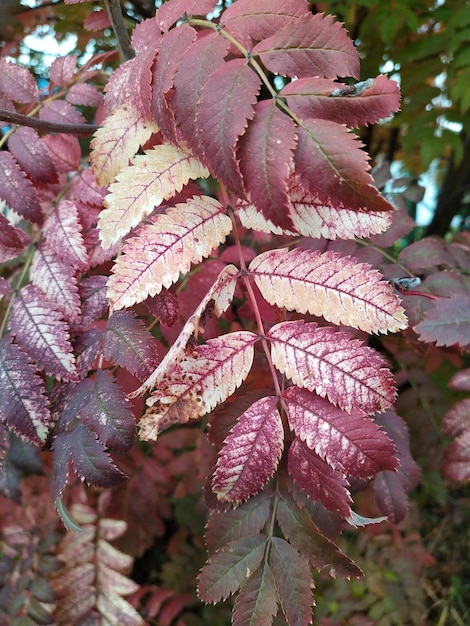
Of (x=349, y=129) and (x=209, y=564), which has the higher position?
(x=349, y=129)

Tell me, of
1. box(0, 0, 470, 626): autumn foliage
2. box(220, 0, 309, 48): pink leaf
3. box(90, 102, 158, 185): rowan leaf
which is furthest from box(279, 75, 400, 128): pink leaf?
box(90, 102, 158, 185): rowan leaf

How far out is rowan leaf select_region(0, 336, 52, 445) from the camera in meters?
0.61

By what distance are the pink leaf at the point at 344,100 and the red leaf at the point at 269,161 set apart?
0.09ft

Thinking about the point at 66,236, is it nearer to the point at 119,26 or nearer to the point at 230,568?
the point at 119,26

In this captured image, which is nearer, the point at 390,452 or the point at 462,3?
the point at 390,452

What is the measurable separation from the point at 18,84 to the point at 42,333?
440 mm

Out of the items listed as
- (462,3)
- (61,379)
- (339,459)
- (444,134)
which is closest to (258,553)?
(339,459)

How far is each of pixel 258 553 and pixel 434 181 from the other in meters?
2.97

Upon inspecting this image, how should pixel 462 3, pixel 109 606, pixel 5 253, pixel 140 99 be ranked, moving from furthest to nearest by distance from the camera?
pixel 462 3 → pixel 109 606 → pixel 5 253 → pixel 140 99

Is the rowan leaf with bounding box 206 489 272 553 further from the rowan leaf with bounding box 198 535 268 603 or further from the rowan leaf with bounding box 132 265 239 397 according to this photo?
the rowan leaf with bounding box 132 265 239 397

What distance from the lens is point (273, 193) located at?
0.50 m

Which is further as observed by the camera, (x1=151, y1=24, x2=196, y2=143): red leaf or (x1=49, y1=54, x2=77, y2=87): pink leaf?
(x1=49, y1=54, x2=77, y2=87): pink leaf

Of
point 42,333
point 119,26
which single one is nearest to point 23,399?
point 42,333

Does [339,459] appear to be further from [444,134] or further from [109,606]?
[444,134]
